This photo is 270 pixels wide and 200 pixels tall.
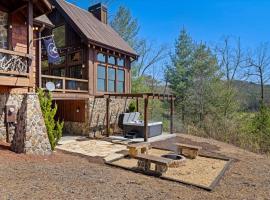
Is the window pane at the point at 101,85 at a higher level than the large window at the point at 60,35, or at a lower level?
lower

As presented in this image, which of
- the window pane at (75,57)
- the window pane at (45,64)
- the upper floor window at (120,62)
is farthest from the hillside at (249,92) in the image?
the window pane at (45,64)

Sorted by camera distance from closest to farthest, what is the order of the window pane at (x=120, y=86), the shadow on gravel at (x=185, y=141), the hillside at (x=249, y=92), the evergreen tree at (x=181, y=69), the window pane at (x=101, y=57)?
the shadow on gravel at (x=185, y=141), the window pane at (x=101, y=57), the window pane at (x=120, y=86), the hillside at (x=249, y=92), the evergreen tree at (x=181, y=69)

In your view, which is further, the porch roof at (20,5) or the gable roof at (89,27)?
the gable roof at (89,27)

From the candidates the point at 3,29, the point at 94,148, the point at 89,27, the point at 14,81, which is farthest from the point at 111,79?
the point at 14,81

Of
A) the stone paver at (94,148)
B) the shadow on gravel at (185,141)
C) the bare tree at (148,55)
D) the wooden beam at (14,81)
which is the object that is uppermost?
the bare tree at (148,55)

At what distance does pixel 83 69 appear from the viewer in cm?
1386

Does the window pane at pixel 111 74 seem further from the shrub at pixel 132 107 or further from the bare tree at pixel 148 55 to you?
the bare tree at pixel 148 55

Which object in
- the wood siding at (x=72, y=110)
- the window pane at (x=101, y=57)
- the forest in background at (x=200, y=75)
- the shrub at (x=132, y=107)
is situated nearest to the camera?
the wood siding at (x=72, y=110)

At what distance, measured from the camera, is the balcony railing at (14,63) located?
7801 millimetres

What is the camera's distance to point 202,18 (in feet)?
76.3

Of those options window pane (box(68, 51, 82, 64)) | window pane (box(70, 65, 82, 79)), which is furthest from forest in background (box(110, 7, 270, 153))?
window pane (box(68, 51, 82, 64))

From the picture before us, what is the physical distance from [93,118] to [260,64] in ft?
63.3

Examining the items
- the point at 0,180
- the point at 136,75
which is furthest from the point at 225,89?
the point at 0,180

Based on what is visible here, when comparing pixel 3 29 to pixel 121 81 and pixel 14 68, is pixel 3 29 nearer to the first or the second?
pixel 14 68
